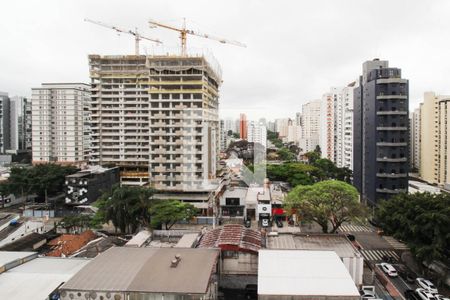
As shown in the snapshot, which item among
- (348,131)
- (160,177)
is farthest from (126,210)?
(348,131)

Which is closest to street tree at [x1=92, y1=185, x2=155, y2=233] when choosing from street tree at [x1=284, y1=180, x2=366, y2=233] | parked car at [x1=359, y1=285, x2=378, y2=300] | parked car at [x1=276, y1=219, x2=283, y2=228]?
street tree at [x1=284, y1=180, x2=366, y2=233]

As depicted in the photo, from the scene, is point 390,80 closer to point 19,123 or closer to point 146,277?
point 146,277

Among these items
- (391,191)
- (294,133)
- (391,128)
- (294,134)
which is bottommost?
(391,191)

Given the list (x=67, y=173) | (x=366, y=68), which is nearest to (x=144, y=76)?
(x=67, y=173)

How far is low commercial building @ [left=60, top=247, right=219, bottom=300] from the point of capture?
13.5 metres

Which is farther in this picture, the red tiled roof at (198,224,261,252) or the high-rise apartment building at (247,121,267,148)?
the high-rise apartment building at (247,121,267,148)

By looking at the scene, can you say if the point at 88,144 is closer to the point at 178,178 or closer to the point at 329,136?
the point at 178,178

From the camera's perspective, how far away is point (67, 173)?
1780 inches

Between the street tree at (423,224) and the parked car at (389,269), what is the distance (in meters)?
1.64

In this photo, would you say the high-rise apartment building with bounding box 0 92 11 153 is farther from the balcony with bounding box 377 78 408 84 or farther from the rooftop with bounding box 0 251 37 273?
the balcony with bounding box 377 78 408 84

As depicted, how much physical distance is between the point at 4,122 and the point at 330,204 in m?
80.5

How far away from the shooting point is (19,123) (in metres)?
83.2

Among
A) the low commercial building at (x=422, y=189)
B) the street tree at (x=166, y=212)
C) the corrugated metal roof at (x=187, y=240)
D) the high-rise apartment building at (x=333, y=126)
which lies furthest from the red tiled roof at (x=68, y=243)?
the high-rise apartment building at (x=333, y=126)

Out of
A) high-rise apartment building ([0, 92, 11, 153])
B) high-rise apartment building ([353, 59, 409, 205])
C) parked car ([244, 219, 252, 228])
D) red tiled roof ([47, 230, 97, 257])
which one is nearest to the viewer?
red tiled roof ([47, 230, 97, 257])
